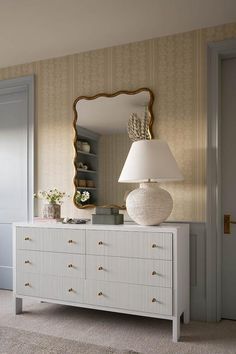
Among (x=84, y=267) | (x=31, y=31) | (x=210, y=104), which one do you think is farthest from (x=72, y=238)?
(x=31, y=31)

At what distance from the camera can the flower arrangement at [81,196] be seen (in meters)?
3.56

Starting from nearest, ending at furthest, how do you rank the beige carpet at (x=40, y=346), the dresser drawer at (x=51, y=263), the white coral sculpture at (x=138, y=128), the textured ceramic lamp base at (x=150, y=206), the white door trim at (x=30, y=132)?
the beige carpet at (x=40, y=346)
the textured ceramic lamp base at (x=150, y=206)
the dresser drawer at (x=51, y=263)
the white coral sculpture at (x=138, y=128)
the white door trim at (x=30, y=132)

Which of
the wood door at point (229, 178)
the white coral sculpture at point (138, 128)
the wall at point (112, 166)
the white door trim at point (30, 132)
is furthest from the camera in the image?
the white door trim at point (30, 132)

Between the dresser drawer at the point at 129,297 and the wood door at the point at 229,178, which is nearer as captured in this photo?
the dresser drawer at the point at 129,297

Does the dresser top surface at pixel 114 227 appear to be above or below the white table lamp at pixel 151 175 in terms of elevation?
below

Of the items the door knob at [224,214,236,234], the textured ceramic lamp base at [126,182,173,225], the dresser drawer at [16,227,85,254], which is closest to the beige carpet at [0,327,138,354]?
the dresser drawer at [16,227,85,254]

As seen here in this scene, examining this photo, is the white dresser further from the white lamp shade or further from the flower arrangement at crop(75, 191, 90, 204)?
the flower arrangement at crop(75, 191, 90, 204)

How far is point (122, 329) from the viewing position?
2.91 metres

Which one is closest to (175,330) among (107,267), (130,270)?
(130,270)

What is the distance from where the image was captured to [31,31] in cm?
322

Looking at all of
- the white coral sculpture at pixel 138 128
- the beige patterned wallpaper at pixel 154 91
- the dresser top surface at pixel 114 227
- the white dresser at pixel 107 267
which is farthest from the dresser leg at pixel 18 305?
the white coral sculpture at pixel 138 128

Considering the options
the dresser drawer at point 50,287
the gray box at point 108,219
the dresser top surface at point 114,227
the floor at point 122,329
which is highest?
the gray box at point 108,219

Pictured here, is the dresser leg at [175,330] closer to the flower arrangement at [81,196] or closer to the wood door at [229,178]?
the wood door at [229,178]

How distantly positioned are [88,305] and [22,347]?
1.28 meters
